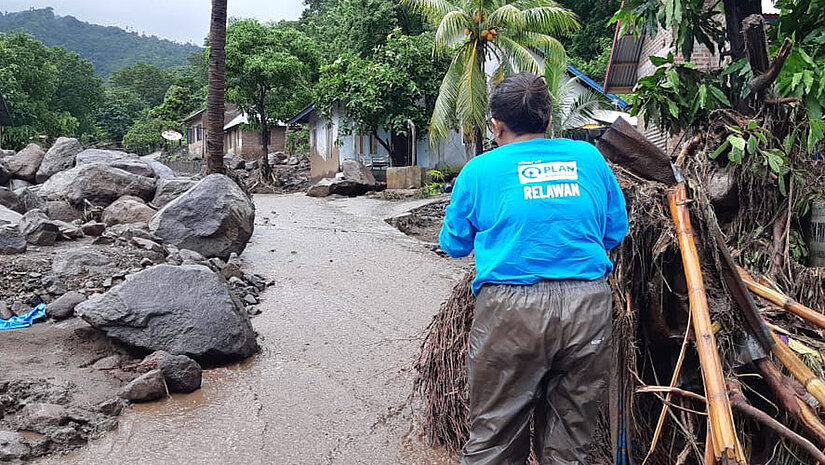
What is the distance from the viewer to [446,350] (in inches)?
155

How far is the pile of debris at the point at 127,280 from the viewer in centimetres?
469

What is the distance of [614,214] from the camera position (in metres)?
A: 2.80

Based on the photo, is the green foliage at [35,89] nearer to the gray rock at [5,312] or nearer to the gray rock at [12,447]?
the gray rock at [5,312]

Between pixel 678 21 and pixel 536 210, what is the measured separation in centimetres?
292

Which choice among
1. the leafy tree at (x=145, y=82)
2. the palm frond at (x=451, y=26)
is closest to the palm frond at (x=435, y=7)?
the palm frond at (x=451, y=26)

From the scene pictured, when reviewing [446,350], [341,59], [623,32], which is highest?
[341,59]

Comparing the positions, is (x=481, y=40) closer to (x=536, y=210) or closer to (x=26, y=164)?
(x=26, y=164)

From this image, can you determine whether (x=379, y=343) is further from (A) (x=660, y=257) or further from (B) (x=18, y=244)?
(B) (x=18, y=244)

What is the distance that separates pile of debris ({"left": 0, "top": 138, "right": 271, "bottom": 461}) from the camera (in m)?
4.69

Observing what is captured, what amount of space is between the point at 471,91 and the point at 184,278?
13278 mm

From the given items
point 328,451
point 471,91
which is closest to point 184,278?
point 328,451

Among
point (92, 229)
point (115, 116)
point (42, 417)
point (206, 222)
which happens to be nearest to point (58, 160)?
point (92, 229)

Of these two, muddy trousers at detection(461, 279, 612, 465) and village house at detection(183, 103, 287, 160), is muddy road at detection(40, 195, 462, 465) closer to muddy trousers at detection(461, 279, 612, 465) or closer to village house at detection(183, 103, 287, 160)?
muddy trousers at detection(461, 279, 612, 465)

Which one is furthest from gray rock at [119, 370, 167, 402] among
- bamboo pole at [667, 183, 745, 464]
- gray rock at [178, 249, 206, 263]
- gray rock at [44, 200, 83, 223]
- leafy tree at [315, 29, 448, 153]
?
leafy tree at [315, 29, 448, 153]
